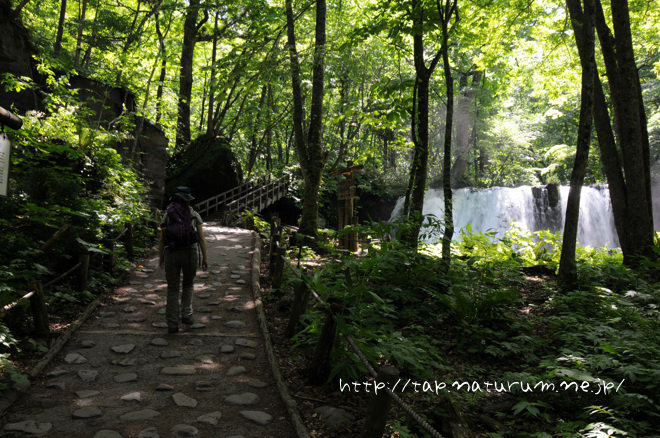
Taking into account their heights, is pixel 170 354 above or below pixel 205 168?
below

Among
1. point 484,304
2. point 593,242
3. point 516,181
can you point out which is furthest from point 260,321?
point 516,181

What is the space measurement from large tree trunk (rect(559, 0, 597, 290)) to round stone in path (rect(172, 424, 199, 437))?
24.4 ft

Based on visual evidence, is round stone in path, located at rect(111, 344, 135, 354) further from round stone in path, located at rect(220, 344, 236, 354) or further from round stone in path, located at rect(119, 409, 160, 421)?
round stone in path, located at rect(119, 409, 160, 421)

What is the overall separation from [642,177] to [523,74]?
255 inches

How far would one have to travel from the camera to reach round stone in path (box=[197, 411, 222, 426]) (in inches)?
138

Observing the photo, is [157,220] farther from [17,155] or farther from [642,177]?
[642,177]

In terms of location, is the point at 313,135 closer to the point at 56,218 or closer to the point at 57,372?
the point at 56,218

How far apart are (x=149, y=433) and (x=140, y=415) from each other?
1.13ft

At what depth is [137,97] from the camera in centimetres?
1526

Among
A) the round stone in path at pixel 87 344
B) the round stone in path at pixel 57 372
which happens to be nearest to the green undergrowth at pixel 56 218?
the round stone in path at pixel 57 372

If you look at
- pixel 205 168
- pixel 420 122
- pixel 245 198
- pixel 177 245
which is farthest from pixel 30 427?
pixel 205 168

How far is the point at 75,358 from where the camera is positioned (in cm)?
461

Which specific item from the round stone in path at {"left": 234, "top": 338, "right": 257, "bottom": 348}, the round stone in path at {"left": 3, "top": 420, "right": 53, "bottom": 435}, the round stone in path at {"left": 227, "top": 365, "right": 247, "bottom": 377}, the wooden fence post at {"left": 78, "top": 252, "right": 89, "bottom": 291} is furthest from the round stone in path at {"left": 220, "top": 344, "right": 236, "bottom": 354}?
the wooden fence post at {"left": 78, "top": 252, "right": 89, "bottom": 291}

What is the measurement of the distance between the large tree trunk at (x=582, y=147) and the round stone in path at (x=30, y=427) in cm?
847
